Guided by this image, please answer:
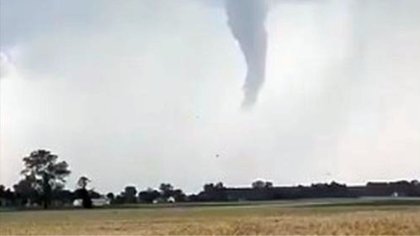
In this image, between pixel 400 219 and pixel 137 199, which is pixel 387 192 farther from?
pixel 400 219

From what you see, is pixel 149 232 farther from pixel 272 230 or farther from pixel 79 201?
pixel 79 201

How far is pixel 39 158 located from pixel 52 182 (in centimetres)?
597

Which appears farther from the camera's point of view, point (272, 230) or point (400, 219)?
point (400, 219)

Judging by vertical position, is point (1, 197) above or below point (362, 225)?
above

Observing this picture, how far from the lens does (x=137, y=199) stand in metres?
199

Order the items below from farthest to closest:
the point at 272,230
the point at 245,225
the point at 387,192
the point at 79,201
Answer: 1. the point at 387,192
2. the point at 79,201
3. the point at 245,225
4. the point at 272,230

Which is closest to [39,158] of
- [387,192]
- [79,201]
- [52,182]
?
[52,182]

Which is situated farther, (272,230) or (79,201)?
(79,201)

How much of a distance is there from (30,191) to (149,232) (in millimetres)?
130755

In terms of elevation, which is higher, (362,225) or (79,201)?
(79,201)

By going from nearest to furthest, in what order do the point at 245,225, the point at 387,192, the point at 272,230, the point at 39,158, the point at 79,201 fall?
the point at 272,230 → the point at 245,225 → the point at 79,201 → the point at 39,158 → the point at 387,192

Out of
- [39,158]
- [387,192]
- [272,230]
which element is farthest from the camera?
[387,192]

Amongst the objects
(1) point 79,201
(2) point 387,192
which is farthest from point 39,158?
(2) point 387,192

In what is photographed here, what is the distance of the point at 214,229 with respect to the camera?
51.8 meters
